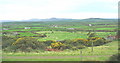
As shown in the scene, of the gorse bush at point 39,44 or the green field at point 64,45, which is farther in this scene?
the gorse bush at point 39,44

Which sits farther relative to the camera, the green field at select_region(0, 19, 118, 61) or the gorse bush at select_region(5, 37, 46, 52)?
the gorse bush at select_region(5, 37, 46, 52)

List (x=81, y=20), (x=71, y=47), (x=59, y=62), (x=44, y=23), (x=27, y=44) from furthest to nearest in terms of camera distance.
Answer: (x=44, y=23) → (x=81, y=20) → (x=71, y=47) → (x=27, y=44) → (x=59, y=62)

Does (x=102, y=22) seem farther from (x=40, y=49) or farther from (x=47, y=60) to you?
(x=47, y=60)

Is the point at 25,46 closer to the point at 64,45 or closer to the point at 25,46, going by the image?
the point at 25,46

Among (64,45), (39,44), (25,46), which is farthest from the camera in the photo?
(64,45)

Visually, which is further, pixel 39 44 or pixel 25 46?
pixel 39 44

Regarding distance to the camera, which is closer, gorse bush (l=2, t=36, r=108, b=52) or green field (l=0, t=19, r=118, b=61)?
green field (l=0, t=19, r=118, b=61)

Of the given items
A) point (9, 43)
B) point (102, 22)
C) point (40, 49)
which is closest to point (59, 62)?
point (40, 49)

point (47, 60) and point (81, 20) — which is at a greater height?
point (81, 20)

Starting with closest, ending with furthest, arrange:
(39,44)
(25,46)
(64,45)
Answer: (25,46) < (39,44) < (64,45)

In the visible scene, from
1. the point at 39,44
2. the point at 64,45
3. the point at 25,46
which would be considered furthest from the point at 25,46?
the point at 64,45

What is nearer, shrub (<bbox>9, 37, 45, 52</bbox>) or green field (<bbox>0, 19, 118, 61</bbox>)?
green field (<bbox>0, 19, 118, 61</bbox>)
